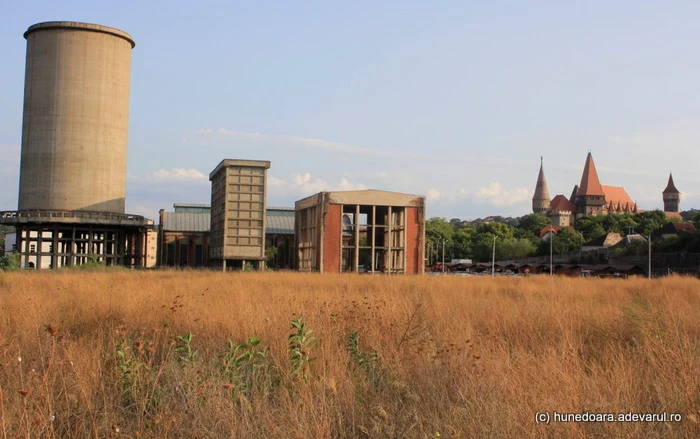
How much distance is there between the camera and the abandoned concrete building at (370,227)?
5512cm

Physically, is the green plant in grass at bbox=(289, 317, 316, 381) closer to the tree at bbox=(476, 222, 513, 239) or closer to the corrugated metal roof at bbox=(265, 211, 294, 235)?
the corrugated metal roof at bbox=(265, 211, 294, 235)

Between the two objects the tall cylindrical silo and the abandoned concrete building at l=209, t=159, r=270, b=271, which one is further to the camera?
the tall cylindrical silo

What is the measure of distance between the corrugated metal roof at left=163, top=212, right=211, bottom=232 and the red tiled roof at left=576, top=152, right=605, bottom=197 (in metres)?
132

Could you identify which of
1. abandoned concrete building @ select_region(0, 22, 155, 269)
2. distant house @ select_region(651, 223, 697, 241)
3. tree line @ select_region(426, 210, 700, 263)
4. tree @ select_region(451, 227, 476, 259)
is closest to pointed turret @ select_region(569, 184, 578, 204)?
tree line @ select_region(426, 210, 700, 263)

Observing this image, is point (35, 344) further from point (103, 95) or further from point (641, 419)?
point (103, 95)

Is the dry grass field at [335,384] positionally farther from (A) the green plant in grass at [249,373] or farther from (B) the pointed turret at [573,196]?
(B) the pointed turret at [573,196]

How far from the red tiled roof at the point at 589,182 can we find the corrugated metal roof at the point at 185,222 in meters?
132

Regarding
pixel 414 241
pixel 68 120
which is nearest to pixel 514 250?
pixel 414 241

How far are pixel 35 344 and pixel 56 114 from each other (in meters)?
59.1

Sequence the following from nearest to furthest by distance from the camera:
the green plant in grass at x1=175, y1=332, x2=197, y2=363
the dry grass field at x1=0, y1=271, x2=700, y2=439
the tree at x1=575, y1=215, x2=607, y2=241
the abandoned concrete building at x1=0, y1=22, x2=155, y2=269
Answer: the dry grass field at x1=0, y1=271, x2=700, y2=439 → the green plant in grass at x1=175, y1=332, x2=197, y2=363 → the abandoned concrete building at x1=0, y1=22, x2=155, y2=269 → the tree at x1=575, y1=215, x2=607, y2=241

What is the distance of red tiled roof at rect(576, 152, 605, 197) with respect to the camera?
184 meters

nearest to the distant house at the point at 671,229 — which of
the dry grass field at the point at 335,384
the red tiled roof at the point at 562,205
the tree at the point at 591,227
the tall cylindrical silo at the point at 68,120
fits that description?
the tree at the point at 591,227

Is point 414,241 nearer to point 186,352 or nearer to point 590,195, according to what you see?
point 186,352

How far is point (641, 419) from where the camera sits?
5.25m
